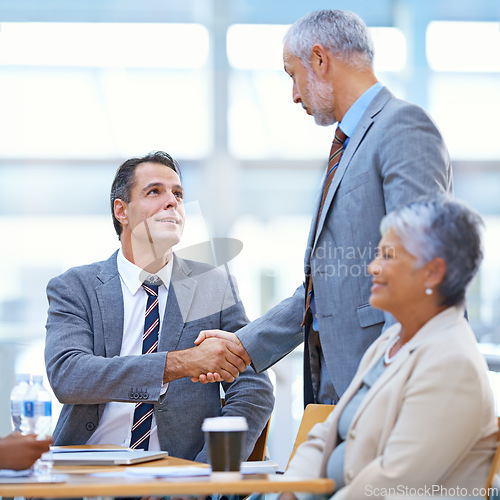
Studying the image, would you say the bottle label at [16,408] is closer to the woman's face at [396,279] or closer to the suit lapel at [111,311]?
the suit lapel at [111,311]

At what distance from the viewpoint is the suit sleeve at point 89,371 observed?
2129mm

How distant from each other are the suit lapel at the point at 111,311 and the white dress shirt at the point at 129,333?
0.03 metres

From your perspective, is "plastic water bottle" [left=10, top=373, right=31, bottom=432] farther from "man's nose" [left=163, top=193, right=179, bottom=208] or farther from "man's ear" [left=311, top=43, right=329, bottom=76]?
"man's ear" [left=311, top=43, right=329, bottom=76]

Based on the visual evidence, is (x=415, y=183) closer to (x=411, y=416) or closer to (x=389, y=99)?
(x=389, y=99)

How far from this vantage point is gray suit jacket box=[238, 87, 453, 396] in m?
1.81

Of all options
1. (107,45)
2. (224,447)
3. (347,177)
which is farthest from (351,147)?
(107,45)

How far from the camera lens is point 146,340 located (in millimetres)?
2307

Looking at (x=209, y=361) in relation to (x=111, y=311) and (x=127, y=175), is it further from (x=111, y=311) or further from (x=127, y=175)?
(x=127, y=175)

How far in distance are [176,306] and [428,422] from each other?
3.87ft

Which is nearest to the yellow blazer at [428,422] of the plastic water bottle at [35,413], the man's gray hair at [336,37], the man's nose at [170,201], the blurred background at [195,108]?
the plastic water bottle at [35,413]

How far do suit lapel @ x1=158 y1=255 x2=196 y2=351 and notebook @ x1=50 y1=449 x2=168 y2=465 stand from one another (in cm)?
63

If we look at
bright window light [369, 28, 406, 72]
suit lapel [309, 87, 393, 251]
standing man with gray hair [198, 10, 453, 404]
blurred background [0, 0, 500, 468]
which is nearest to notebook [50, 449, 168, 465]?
standing man with gray hair [198, 10, 453, 404]

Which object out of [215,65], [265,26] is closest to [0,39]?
[215,65]

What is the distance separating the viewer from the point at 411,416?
1.35 metres
